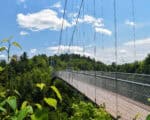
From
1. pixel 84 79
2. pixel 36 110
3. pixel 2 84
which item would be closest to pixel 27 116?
pixel 36 110

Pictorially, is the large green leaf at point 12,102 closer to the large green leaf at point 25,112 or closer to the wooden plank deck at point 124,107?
the large green leaf at point 25,112

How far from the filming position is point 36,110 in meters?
1.48

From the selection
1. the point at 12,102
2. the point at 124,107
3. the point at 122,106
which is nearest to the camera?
the point at 12,102

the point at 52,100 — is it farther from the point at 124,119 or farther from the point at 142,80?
the point at 142,80

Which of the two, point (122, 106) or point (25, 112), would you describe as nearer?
point (25, 112)

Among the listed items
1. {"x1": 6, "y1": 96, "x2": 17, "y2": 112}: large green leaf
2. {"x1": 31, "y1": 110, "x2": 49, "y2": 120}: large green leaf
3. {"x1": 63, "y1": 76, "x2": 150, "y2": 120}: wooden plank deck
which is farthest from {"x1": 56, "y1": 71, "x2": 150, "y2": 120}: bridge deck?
{"x1": 31, "y1": 110, "x2": 49, "y2": 120}: large green leaf

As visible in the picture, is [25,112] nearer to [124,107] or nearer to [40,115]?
[40,115]

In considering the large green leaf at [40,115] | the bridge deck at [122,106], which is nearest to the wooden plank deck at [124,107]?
the bridge deck at [122,106]

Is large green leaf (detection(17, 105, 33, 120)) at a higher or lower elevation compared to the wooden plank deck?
higher

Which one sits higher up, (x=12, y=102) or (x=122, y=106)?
(x=12, y=102)

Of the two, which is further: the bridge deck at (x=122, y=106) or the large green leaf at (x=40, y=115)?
the bridge deck at (x=122, y=106)

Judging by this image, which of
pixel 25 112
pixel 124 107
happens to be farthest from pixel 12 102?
pixel 124 107

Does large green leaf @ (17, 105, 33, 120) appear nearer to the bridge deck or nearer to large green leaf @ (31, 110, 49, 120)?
large green leaf @ (31, 110, 49, 120)

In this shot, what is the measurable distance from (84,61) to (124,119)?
161ft
